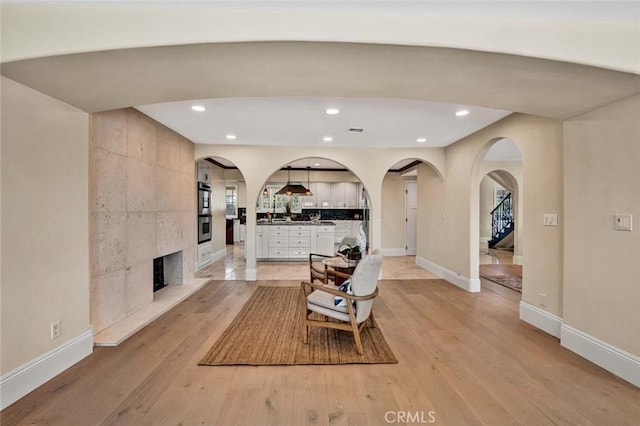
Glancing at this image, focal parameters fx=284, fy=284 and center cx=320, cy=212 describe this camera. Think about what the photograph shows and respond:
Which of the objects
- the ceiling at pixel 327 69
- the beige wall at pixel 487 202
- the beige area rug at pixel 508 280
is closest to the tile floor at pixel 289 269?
the beige area rug at pixel 508 280

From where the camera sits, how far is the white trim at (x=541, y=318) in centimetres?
294

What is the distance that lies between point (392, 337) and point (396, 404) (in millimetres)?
1031

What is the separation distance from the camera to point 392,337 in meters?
2.92

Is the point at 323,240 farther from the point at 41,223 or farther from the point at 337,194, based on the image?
the point at 41,223

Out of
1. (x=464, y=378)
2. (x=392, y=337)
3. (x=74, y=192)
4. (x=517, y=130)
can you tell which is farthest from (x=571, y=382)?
(x=74, y=192)

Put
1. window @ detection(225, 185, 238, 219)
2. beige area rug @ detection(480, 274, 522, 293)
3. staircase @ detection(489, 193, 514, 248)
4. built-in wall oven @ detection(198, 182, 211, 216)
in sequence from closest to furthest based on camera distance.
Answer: beige area rug @ detection(480, 274, 522, 293) → built-in wall oven @ detection(198, 182, 211, 216) → staircase @ detection(489, 193, 514, 248) → window @ detection(225, 185, 238, 219)

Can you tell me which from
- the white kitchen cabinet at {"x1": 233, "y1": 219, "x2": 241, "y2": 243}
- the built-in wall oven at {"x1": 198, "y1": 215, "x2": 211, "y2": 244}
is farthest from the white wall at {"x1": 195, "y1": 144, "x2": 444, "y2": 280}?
the white kitchen cabinet at {"x1": 233, "y1": 219, "x2": 241, "y2": 243}

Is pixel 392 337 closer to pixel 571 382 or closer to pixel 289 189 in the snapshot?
pixel 571 382

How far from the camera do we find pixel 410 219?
27.6ft

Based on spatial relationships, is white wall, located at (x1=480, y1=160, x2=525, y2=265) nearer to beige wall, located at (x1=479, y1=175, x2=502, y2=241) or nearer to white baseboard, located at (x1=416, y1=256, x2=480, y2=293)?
white baseboard, located at (x1=416, y1=256, x2=480, y2=293)

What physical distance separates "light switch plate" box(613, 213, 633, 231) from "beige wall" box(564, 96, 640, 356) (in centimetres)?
3

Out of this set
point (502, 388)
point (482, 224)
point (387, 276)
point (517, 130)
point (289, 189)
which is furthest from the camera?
Answer: point (482, 224)

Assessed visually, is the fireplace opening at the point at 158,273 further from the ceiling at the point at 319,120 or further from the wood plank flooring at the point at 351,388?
the ceiling at the point at 319,120

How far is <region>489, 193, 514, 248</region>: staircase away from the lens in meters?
9.30
